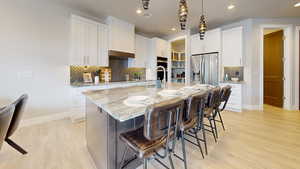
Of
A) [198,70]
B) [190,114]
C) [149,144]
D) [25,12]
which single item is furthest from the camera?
[198,70]

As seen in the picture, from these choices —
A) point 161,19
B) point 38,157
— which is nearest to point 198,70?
point 161,19

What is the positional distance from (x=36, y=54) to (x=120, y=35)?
2.14 metres

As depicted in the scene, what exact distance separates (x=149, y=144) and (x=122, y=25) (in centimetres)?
390

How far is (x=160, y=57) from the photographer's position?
5.56m

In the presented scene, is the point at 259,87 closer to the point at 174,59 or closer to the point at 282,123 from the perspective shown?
the point at 282,123

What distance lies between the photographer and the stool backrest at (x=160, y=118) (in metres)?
1.09

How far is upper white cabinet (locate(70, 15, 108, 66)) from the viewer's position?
3.35m

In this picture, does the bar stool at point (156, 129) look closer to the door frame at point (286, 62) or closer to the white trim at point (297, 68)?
the door frame at point (286, 62)

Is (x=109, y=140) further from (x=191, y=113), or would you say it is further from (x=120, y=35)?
(x=120, y=35)

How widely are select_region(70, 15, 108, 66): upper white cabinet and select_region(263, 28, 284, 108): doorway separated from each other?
5095 mm

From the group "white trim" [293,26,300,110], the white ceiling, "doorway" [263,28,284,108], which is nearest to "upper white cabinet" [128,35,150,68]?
the white ceiling

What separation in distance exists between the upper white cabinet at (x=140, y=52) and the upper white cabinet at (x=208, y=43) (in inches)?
67.2

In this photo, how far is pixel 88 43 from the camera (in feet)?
11.8

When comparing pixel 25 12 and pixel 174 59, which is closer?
pixel 25 12
